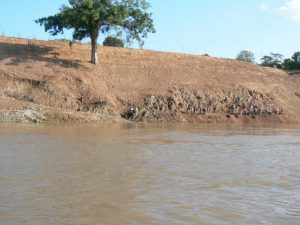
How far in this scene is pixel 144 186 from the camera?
10.6 m

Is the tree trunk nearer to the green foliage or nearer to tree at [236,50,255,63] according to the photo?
the green foliage

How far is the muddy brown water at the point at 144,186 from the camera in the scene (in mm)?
8070

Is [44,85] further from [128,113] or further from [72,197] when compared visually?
[72,197]

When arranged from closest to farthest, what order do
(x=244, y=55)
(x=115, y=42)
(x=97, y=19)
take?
(x=97, y=19) → (x=115, y=42) → (x=244, y=55)

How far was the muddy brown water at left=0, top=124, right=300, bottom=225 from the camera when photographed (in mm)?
8070

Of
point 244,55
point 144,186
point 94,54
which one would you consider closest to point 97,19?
point 94,54

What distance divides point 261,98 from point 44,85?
21575 millimetres

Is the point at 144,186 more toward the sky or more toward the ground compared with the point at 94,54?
more toward the ground

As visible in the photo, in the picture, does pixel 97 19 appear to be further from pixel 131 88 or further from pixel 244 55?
pixel 244 55

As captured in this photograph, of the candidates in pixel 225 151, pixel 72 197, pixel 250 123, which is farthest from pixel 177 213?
pixel 250 123

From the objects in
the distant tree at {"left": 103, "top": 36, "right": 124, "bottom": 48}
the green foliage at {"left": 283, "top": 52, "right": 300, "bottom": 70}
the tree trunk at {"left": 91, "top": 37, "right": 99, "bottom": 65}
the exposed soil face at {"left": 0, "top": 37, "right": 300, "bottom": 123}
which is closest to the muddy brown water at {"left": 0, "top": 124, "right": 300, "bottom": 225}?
the exposed soil face at {"left": 0, "top": 37, "right": 300, "bottom": 123}

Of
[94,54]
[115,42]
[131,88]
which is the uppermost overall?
[115,42]

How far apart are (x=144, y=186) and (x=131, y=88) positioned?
113ft

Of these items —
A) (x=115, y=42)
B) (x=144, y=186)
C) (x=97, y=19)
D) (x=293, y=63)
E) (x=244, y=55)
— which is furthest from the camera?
(x=244, y=55)
